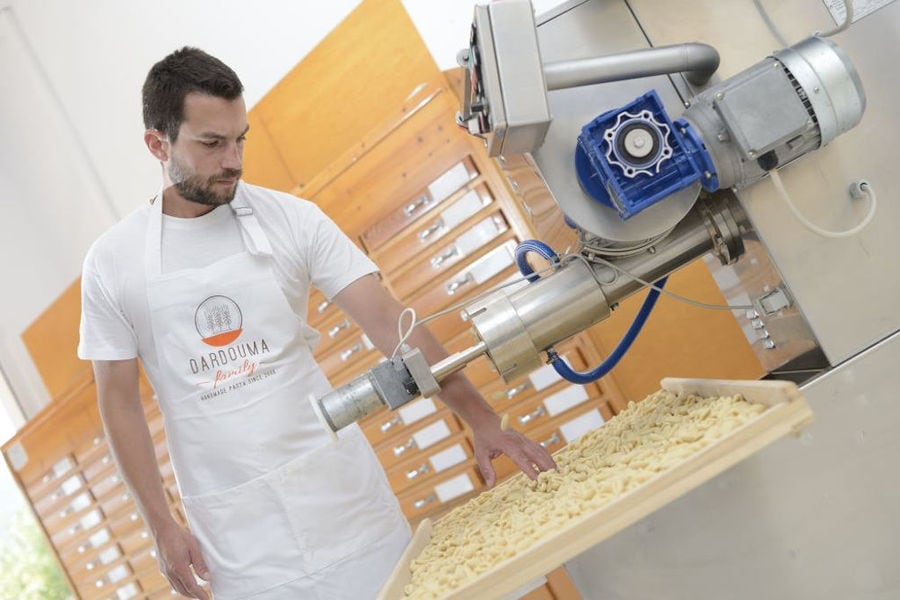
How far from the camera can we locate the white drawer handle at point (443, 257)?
10.2 ft

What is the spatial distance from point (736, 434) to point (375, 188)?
2.43 m

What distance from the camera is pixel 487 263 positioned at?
9.90ft

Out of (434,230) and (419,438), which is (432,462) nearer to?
(419,438)

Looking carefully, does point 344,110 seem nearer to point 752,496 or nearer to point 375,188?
point 375,188

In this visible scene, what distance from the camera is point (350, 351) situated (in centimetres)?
346

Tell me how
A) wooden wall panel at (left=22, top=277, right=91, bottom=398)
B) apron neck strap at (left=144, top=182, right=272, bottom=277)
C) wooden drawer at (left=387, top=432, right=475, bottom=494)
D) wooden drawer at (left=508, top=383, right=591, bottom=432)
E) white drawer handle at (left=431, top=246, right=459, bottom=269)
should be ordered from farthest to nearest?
wooden wall panel at (left=22, top=277, right=91, bottom=398)
wooden drawer at (left=387, top=432, right=475, bottom=494)
white drawer handle at (left=431, top=246, right=459, bottom=269)
wooden drawer at (left=508, top=383, right=591, bottom=432)
apron neck strap at (left=144, top=182, right=272, bottom=277)

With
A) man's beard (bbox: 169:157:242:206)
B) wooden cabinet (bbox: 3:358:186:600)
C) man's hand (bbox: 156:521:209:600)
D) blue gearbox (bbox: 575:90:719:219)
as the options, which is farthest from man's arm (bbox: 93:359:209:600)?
wooden cabinet (bbox: 3:358:186:600)

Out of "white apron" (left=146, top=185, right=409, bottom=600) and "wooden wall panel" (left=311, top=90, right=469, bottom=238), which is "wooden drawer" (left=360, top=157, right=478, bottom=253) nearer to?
"wooden wall panel" (left=311, top=90, right=469, bottom=238)

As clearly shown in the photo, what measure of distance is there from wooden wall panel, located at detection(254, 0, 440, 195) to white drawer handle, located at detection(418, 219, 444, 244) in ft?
1.65

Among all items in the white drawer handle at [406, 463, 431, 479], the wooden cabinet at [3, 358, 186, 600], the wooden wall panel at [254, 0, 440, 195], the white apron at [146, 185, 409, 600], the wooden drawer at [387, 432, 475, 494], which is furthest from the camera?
the wooden cabinet at [3, 358, 186, 600]

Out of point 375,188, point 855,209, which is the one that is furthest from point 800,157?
point 375,188

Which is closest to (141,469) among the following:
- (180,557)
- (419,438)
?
(180,557)

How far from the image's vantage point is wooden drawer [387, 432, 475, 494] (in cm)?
327

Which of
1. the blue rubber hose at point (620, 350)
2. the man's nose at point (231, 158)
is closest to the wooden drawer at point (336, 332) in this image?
the man's nose at point (231, 158)
